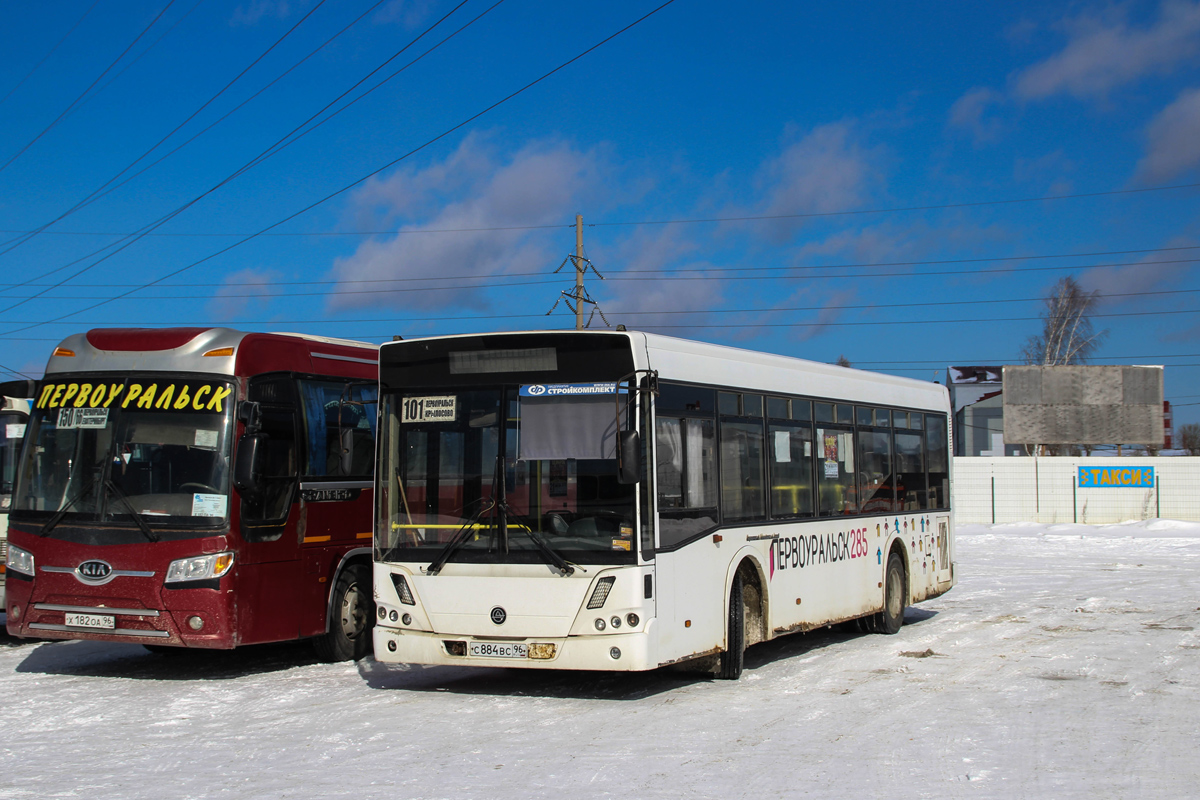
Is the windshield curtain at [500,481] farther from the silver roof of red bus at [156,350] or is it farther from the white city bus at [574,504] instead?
the silver roof of red bus at [156,350]

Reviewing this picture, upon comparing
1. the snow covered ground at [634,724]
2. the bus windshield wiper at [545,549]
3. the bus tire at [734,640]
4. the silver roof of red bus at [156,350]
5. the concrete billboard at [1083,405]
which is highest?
the concrete billboard at [1083,405]

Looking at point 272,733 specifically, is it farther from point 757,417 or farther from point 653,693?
point 757,417

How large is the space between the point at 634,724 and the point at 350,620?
15.0 feet

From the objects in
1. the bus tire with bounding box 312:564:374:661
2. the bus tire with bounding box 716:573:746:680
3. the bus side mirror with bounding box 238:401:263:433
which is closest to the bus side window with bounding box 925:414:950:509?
the bus tire with bounding box 716:573:746:680

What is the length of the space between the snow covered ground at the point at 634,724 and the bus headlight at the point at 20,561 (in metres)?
0.99

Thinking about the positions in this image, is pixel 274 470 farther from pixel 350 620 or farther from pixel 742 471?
pixel 742 471

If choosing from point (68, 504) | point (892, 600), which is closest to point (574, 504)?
point (68, 504)

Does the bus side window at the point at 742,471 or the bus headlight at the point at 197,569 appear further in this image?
the bus side window at the point at 742,471

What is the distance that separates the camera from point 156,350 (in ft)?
36.3

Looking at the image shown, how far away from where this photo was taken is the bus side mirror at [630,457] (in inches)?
347

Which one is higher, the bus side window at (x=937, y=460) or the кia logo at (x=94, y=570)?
the bus side window at (x=937, y=460)

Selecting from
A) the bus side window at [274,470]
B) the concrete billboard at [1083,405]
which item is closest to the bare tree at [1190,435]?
the concrete billboard at [1083,405]

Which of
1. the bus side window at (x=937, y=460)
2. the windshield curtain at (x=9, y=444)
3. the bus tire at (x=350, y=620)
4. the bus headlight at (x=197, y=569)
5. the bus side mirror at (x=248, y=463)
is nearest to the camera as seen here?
the bus side mirror at (x=248, y=463)

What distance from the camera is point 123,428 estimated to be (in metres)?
10.8
